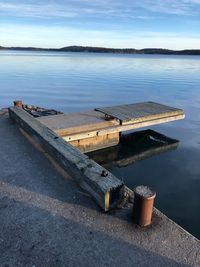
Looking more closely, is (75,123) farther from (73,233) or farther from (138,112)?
(73,233)

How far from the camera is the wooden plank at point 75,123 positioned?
1170 cm

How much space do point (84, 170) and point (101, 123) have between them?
6634mm

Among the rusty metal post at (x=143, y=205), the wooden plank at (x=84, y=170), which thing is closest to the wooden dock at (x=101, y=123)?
the wooden plank at (x=84, y=170)

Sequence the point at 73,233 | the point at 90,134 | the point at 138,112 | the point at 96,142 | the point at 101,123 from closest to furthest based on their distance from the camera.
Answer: the point at 73,233 < the point at 90,134 < the point at 101,123 < the point at 96,142 < the point at 138,112

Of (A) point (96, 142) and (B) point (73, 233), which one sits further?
(A) point (96, 142)

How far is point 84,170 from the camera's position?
Answer: 6.21 m

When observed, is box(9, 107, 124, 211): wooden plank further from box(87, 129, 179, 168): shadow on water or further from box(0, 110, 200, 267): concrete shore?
box(87, 129, 179, 168): shadow on water

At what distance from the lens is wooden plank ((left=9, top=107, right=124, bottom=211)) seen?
18.2 feet

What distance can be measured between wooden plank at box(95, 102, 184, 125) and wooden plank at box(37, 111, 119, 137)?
1.42 feet

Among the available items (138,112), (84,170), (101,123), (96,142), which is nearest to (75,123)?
(101,123)

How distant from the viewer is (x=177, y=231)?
518cm

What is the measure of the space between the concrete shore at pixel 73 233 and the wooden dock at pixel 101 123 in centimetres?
536

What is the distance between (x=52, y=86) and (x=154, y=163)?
25.4 meters

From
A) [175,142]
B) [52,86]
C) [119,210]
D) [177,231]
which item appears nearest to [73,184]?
[119,210]
